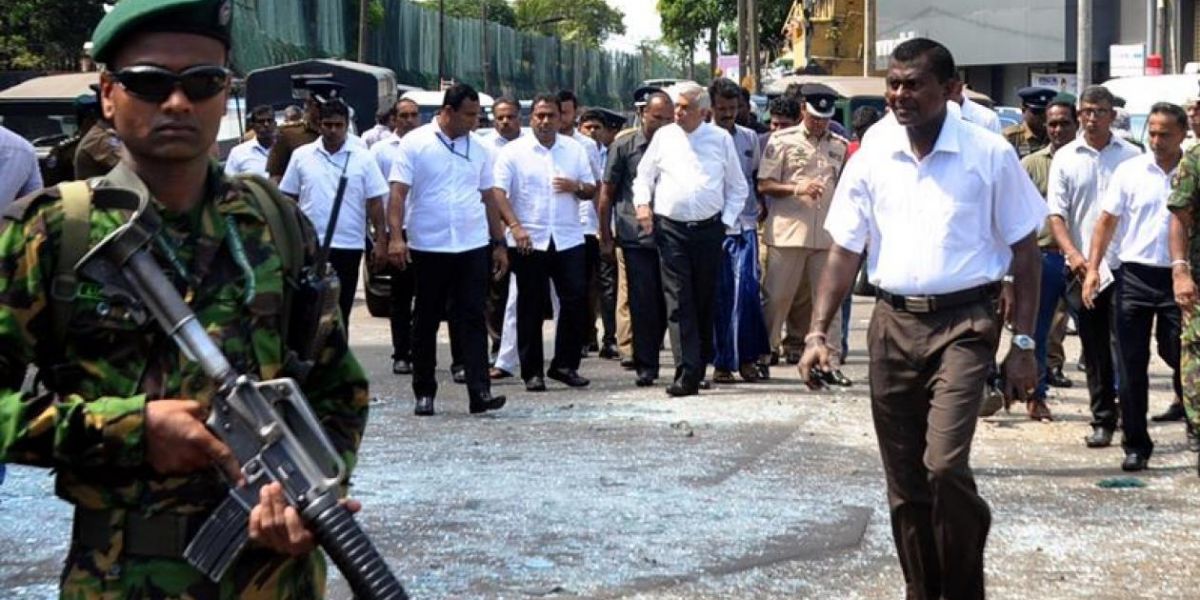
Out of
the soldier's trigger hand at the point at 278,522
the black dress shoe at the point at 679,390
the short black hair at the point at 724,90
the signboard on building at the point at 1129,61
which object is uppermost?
the signboard on building at the point at 1129,61

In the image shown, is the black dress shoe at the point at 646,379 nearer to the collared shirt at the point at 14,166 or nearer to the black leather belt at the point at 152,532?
the collared shirt at the point at 14,166

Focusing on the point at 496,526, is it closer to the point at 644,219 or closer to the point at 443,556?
the point at 443,556

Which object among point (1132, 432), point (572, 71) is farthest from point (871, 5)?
point (572, 71)

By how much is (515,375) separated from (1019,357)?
286 inches

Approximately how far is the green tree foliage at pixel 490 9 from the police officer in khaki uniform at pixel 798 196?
118 m

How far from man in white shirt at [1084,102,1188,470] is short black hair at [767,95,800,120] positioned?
436 cm

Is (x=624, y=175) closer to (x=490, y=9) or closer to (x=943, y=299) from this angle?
(x=943, y=299)

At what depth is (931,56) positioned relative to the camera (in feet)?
22.5

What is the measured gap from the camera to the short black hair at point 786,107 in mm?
14250

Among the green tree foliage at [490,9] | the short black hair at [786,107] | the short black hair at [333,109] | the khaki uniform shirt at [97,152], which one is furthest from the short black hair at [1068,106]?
the green tree foliage at [490,9]

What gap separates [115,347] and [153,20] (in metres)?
0.53

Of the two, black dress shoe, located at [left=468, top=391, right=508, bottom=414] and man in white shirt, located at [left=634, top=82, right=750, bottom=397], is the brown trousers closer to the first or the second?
black dress shoe, located at [left=468, top=391, right=508, bottom=414]

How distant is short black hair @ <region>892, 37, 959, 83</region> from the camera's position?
22.4 ft

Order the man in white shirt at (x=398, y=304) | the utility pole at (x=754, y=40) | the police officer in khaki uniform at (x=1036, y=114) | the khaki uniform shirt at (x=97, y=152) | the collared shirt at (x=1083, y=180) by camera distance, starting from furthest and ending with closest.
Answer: the utility pole at (x=754, y=40) → the police officer in khaki uniform at (x=1036, y=114) → the man in white shirt at (x=398, y=304) → the collared shirt at (x=1083, y=180) → the khaki uniform shirt at (x=97, y=152)
